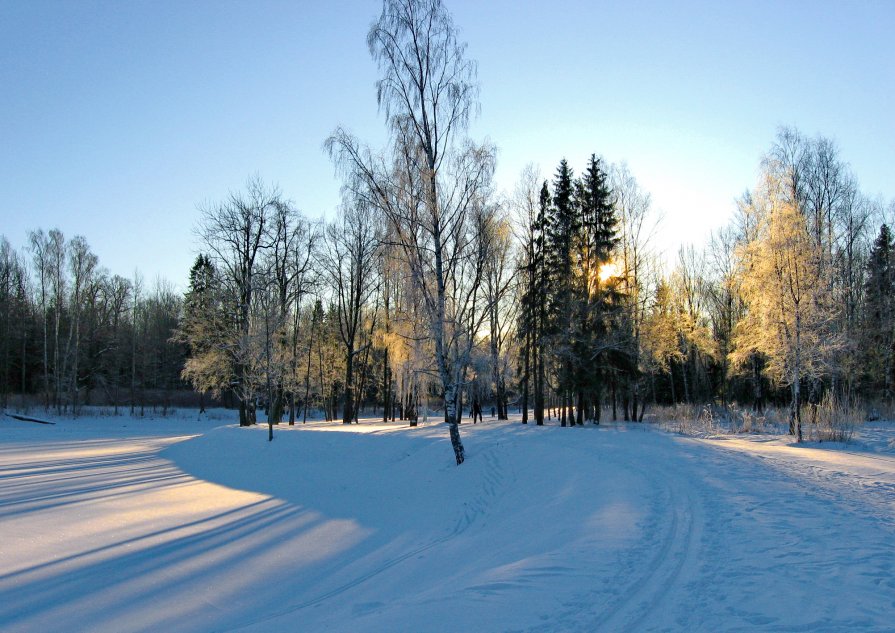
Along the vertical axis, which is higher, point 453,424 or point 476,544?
point 453,424

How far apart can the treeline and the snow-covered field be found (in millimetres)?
34450

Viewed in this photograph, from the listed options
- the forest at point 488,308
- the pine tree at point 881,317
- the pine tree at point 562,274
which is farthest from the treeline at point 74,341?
the pine tree at point 881,317

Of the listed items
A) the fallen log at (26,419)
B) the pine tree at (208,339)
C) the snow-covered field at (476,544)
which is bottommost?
the fallen log at (26,419)

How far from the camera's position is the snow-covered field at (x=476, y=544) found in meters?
4.59

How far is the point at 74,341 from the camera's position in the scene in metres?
45.1

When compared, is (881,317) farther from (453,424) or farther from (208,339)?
(208,339)

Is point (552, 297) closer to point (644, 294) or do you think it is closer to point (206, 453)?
point (644, 294)

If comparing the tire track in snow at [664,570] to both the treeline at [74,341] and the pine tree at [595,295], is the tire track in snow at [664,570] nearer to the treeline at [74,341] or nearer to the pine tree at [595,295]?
the pine tree at [595,295]

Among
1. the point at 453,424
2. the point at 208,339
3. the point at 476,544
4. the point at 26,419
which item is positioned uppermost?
the point at 208,339

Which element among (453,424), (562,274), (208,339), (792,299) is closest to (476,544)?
(453,424)

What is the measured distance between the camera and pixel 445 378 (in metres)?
14.1

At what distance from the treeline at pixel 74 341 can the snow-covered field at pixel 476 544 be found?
34450mm

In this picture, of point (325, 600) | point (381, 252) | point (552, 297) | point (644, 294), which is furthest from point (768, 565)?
point (644, 294)

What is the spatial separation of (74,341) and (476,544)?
50008 mm
